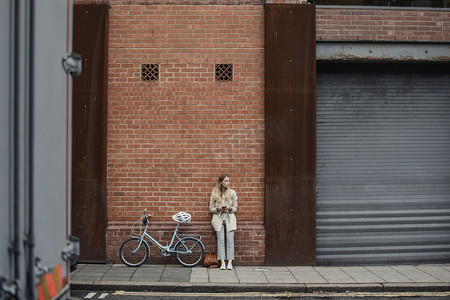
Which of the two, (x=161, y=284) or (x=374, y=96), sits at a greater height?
(x=374, y=96)

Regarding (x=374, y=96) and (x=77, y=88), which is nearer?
(x=77, y=88)

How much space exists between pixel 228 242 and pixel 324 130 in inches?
127

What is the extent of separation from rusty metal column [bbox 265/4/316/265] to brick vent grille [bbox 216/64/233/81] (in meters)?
0.78

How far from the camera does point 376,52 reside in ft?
32.2

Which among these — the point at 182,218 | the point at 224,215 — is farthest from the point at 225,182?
the point at 182,218

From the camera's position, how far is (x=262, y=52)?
973cm

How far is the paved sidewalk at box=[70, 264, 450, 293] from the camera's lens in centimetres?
778

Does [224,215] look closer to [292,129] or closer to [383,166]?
[292,129]

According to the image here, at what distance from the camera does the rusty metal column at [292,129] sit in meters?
9.49

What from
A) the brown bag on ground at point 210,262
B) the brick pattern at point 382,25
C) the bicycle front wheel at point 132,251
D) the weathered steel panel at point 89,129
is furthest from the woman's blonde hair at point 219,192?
the brick pattern at point 382,25

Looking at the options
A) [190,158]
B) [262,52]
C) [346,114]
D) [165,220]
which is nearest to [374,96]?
[346,114]

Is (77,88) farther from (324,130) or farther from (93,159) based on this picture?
(324,130)
